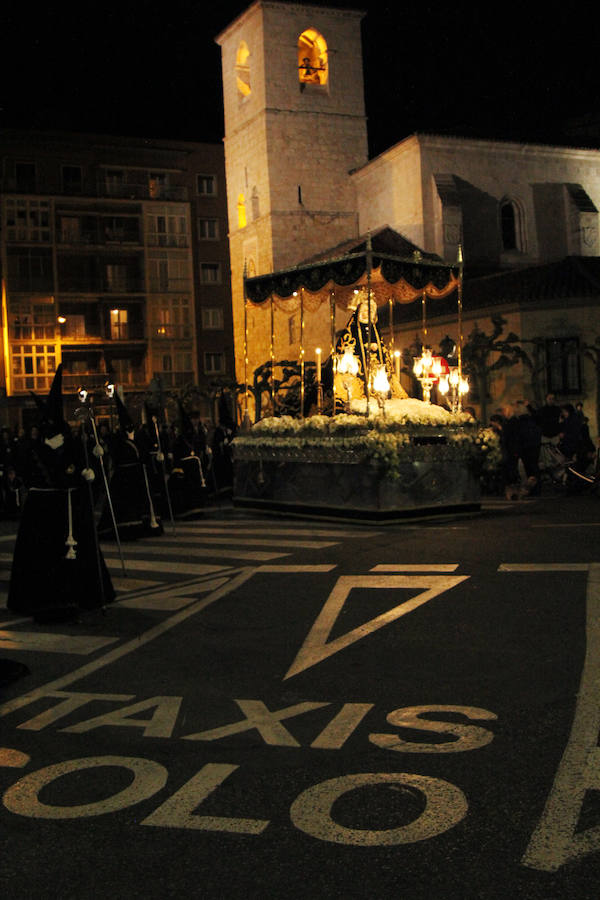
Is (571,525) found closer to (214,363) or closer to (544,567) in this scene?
(544,567)

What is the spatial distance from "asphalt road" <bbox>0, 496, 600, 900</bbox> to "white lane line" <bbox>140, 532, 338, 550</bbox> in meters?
2.49

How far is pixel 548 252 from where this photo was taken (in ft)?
149

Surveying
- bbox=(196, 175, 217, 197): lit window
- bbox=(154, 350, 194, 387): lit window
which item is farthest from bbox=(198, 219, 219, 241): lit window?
bbox=(154, 350, 194, 387): lit window

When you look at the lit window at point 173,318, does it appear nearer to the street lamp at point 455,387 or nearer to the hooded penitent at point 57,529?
the street lamp at point 455,387

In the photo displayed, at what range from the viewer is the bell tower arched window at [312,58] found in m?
47.5

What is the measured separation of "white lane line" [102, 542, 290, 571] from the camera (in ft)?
38.4

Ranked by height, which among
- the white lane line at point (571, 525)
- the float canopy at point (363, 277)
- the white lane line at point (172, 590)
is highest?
the float canopy at point (363, 277)

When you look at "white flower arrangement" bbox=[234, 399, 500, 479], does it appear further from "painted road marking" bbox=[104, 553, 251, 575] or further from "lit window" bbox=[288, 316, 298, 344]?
"lit window" bbox=[288, 316, 298, 344]

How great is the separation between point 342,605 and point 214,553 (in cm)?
382

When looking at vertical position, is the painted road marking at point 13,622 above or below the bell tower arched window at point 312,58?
below

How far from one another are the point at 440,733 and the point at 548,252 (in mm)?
43081

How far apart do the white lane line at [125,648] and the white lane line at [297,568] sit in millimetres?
328

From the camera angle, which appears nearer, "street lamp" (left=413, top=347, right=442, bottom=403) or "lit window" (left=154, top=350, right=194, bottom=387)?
"street lamp" (left=413, top=347, right=442, bottom=403)

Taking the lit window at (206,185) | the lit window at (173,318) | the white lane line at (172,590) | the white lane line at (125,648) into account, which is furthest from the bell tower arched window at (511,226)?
the white lane line at (125,648)
